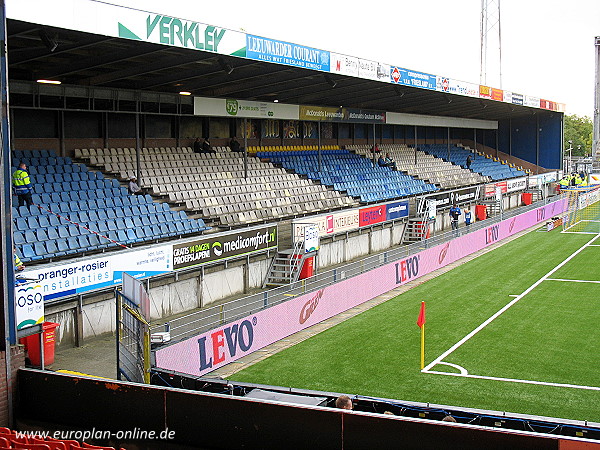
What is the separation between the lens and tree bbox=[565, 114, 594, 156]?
12962 cm

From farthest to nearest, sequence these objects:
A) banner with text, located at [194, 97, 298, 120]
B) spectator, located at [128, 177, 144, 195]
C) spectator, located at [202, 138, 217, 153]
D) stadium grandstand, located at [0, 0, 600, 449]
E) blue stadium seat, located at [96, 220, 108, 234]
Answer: spectator, located at [202, 138, 217, 153], banner with text, located at [194, 97, 298, 120], spectator, located at [128, 177, 144, 195], blue stadium seat, located at [96, 220, 108, 234], stadium grandstand, located at [0, 0, 600, 449]

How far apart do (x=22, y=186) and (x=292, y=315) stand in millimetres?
8112

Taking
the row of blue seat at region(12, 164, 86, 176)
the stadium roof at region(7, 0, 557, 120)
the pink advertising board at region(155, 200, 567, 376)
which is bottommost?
the pink advertising board at region(155, 200, 567, 376)

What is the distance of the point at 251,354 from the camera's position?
19.6 m

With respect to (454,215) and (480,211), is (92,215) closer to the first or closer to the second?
(454,215)

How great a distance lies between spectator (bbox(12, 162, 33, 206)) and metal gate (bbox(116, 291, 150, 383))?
24.6ft

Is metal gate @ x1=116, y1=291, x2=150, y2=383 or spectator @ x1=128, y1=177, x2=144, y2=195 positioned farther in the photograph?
spectator @ x1=128, y1=177, x2=144, y2=195

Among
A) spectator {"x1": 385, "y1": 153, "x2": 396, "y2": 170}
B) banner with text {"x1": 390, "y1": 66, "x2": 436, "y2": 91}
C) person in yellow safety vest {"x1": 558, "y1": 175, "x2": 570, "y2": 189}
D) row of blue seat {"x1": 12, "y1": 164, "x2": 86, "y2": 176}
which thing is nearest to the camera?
row of blue seat {"x1": 12, "y1": 164, "x2": 86, "y2": 176}

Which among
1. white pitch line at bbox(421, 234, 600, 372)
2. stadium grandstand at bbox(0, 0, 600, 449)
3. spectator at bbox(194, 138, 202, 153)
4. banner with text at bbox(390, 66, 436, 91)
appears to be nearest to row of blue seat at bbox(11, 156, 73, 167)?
stadium grandstand at bbox(0, 0, 600, 449)

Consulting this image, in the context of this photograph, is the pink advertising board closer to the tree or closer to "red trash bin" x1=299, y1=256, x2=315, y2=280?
"red trash bin" x1=299, y1=256, x2=315, y2=280

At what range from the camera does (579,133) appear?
139875 millimetres

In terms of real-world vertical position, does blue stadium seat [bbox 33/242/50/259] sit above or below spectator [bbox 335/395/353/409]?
above

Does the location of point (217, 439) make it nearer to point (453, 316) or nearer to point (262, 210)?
point (453, 316)

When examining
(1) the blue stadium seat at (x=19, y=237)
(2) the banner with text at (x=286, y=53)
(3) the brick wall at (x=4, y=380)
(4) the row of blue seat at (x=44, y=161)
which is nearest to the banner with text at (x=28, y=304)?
(3) the brick wall at (x=4, y=380)
